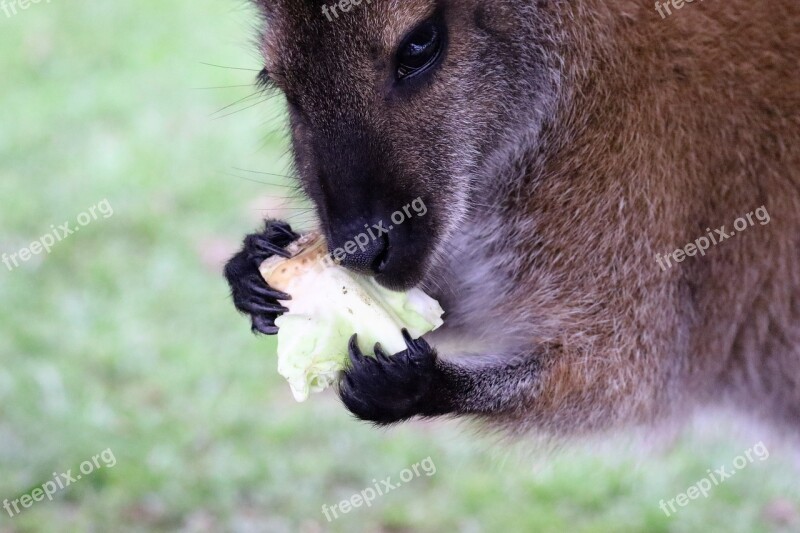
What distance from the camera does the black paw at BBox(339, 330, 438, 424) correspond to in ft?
10.4

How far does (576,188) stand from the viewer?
11.6ft

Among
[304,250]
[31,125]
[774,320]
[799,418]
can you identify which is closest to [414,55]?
[304,250]

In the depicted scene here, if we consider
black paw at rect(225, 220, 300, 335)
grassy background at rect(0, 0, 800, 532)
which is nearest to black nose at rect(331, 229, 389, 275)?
black paw at rect(225, 220, 300, 335)

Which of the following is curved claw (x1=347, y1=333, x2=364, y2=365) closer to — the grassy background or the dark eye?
the grassy background

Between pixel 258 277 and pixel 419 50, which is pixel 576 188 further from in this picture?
pixel 258 277

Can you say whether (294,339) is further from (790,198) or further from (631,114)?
(790,198)

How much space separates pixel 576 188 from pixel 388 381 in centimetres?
100

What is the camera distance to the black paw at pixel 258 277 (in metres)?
3.47

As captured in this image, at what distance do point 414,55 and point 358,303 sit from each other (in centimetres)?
81

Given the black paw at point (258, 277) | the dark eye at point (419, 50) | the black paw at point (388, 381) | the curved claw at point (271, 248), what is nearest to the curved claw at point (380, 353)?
the black paw at point (388, 381)

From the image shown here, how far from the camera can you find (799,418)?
3969 mm

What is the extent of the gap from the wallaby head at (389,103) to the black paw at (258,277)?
1.34 feet

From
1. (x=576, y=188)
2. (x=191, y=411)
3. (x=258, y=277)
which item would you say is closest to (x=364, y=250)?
(x=258, y=277)

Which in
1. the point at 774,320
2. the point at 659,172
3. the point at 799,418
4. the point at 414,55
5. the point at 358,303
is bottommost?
Result: the point at 799,418
